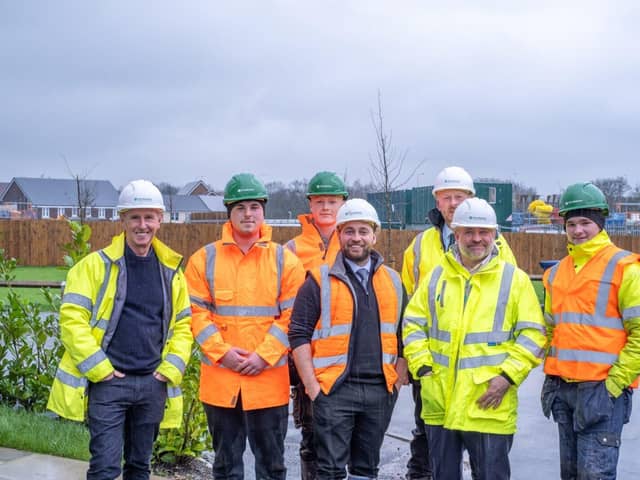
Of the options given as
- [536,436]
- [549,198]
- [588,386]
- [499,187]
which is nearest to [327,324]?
[588,386]

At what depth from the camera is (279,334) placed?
455 cm

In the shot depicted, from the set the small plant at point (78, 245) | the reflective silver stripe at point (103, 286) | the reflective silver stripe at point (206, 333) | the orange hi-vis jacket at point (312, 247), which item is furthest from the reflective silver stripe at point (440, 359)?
the small plant at point (78, 245)

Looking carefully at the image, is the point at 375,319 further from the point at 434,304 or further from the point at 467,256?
the point at 467,256

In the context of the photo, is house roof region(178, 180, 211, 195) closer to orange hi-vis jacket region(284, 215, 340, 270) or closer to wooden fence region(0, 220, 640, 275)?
wooden fence region(0, 220, 640, 275)

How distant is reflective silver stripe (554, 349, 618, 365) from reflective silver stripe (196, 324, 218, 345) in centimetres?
219

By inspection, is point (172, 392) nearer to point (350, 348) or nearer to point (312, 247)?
point (350, 348)

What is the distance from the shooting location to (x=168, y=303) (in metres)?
4.50

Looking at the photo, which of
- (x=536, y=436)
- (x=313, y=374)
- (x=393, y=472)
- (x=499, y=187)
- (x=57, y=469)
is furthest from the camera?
(x=499, y=187)

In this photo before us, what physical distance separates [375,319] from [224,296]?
98 cm

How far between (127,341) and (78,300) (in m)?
0.38

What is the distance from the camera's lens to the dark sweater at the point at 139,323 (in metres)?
4.34

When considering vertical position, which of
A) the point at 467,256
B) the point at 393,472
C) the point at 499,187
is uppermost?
the point at 499,187

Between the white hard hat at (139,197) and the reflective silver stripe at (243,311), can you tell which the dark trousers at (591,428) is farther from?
the white hard hat at (139,197)

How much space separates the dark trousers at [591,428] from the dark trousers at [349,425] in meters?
1.13
